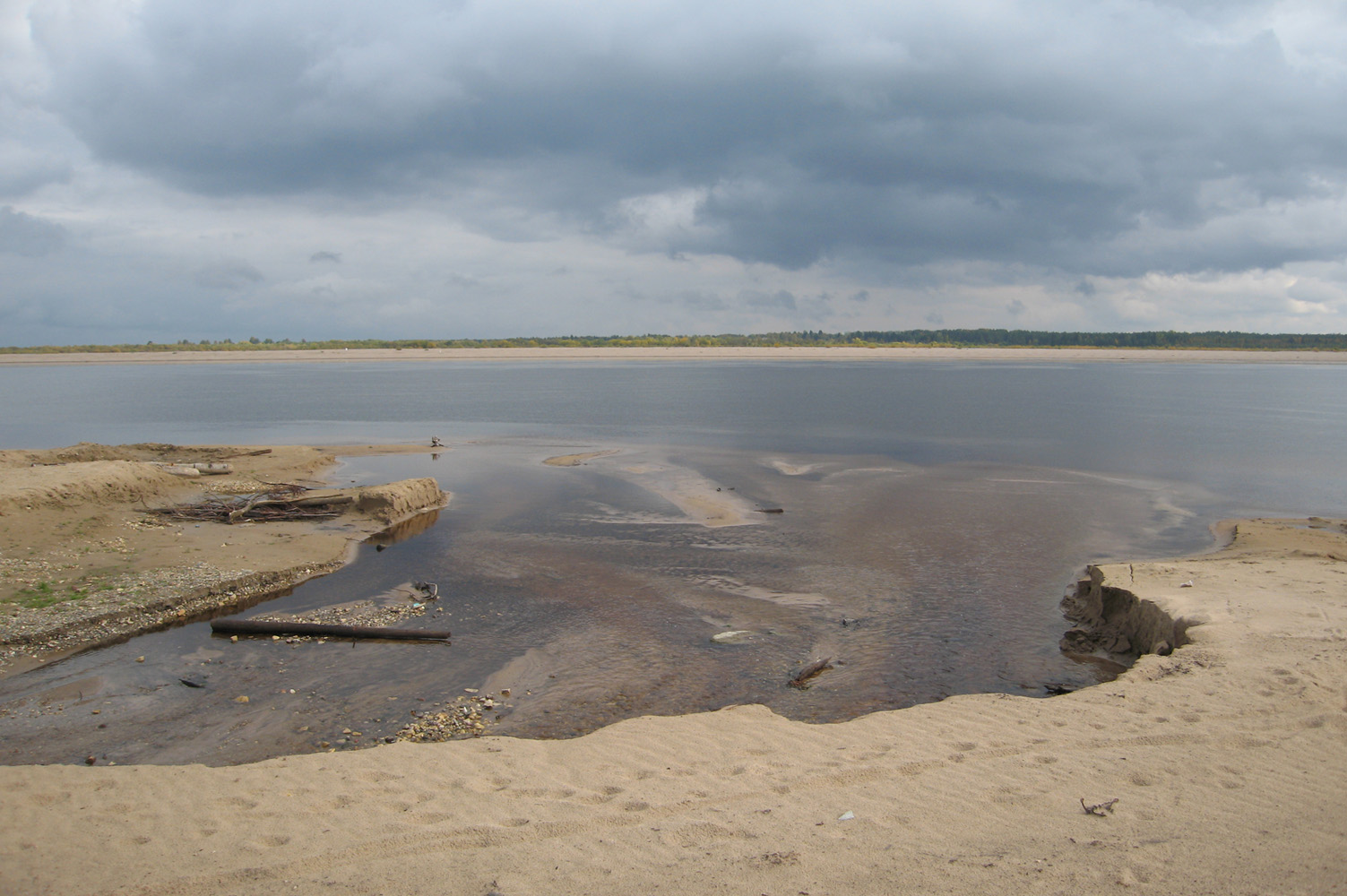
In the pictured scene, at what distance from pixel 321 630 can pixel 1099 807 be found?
10.0m

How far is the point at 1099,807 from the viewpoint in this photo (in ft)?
19.0

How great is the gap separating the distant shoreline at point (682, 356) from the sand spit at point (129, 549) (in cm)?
11295

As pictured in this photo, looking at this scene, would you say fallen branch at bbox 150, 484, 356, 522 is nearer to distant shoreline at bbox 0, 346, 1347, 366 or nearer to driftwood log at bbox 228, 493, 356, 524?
driftwood log at bbox 228, 493, 356, 524

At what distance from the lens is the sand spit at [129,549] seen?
441 inches

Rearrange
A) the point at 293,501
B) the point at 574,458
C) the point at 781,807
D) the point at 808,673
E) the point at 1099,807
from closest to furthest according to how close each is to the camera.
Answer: the point at 1099,807
the point at 781,807
the point at 808,673
the point at 293,501
the point at 574,458

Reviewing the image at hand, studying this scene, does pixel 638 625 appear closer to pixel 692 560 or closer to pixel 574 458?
pixel 692 560

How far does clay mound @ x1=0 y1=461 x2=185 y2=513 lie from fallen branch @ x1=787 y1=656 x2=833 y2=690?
52.5 feet

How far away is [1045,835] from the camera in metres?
5.44

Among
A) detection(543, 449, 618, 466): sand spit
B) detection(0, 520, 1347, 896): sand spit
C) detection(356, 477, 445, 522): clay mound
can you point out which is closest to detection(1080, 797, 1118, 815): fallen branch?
detection(0, 520, 1347, 896): sand spit

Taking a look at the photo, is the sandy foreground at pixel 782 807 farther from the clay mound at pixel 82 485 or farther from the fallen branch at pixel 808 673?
the clay mound at pixel 82 485

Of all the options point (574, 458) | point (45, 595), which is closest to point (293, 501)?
point (45, 595)

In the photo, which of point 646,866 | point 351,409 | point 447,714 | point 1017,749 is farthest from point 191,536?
point 351,409

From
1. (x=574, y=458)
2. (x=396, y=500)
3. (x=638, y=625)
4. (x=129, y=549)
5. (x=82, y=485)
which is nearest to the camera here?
(x=638, y=625)

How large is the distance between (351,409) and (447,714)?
43.5 metres
